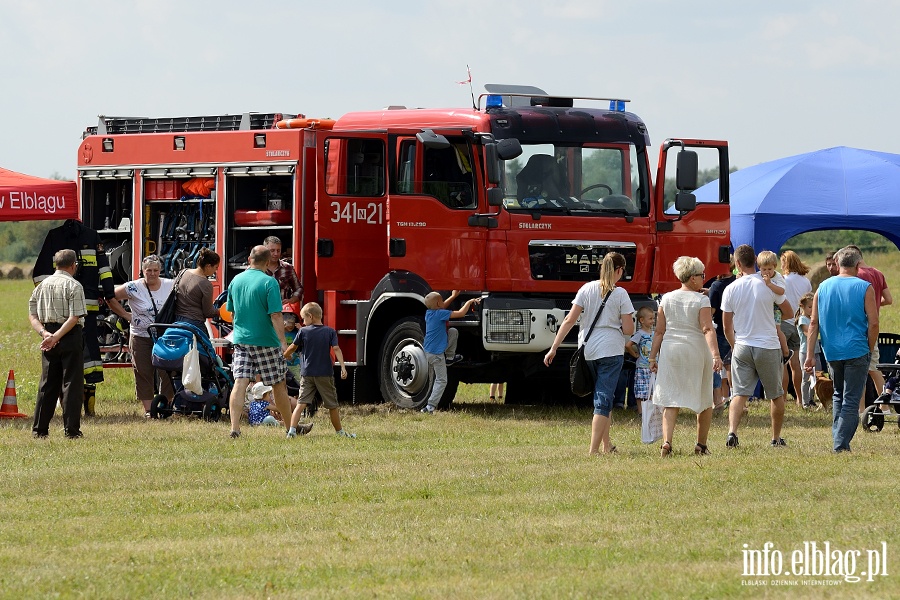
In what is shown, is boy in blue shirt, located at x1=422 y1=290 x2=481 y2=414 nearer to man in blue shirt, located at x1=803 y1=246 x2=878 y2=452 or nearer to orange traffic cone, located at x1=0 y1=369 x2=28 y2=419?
orange traffic cone, located at x1=0 y1=369 x2=28 y2=419

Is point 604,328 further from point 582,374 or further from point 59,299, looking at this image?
point 59,299

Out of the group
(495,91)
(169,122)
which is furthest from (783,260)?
(169,122)

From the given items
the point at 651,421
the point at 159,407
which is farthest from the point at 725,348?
the point at 159,407

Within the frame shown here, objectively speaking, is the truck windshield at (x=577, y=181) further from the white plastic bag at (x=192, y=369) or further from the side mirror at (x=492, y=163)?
the white plastic bag at (x=192, y=369)

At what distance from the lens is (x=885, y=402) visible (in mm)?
14328

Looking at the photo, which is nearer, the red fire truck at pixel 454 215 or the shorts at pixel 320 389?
the shorts at pixel 320 389

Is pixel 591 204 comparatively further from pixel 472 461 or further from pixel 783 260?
pixel 472 461

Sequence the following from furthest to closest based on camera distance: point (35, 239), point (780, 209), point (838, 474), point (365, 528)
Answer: point (35, 239)
point (780, 209)
point (838, 474)
point (365, 528)

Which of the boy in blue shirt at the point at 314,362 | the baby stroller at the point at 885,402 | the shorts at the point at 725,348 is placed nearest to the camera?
the boy in blue shirt at the point at 314,362

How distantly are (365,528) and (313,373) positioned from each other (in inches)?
187

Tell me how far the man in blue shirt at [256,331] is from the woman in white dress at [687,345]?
3.52 metres

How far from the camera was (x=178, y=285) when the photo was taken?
50.8ft

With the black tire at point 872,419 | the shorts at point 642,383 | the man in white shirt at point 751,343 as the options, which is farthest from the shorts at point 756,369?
the black tire at point 872,419

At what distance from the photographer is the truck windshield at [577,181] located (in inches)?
621
